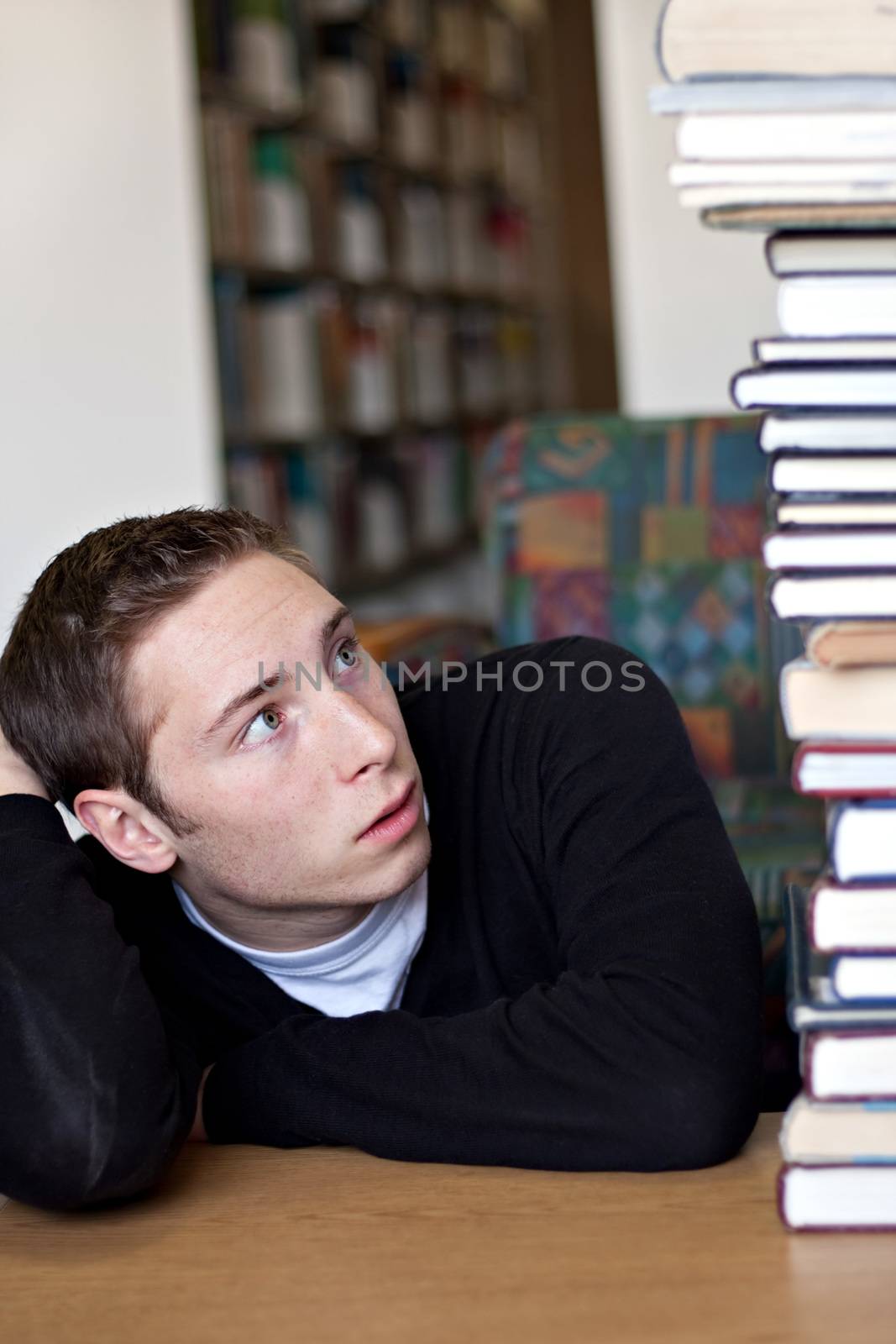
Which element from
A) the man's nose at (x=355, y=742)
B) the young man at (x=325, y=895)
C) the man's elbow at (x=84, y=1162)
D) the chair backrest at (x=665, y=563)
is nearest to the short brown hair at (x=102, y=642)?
the young man at (x=325, y=895)

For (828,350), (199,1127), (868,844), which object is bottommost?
(199,1127)

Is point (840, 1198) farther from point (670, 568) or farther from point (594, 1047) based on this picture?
point (670, 568)

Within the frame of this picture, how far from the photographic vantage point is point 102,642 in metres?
1.06

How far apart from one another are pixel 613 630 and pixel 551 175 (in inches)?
163

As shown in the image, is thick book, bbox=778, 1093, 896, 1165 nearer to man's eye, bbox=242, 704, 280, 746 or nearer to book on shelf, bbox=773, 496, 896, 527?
book on shelf, bbox=773, 496, 896, 527

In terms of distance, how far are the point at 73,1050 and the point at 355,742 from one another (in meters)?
0.26

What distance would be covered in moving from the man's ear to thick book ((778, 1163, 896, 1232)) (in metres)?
0.54

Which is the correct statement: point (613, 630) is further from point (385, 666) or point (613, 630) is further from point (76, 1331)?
point (76, 1331)

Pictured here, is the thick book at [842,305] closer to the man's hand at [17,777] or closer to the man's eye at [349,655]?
the man's eye at [349,655]

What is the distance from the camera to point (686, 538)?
6.98 feet

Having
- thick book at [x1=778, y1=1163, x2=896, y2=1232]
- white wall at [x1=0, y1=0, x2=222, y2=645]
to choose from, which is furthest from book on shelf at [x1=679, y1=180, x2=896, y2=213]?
white wall at [x1=0, y1=0, x2=222, y2=645]

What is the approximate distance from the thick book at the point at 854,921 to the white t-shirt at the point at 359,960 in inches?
19.9

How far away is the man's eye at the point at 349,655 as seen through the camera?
3.59ft

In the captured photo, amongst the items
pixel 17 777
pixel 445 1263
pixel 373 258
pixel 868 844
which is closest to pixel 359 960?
pixel 17 777
